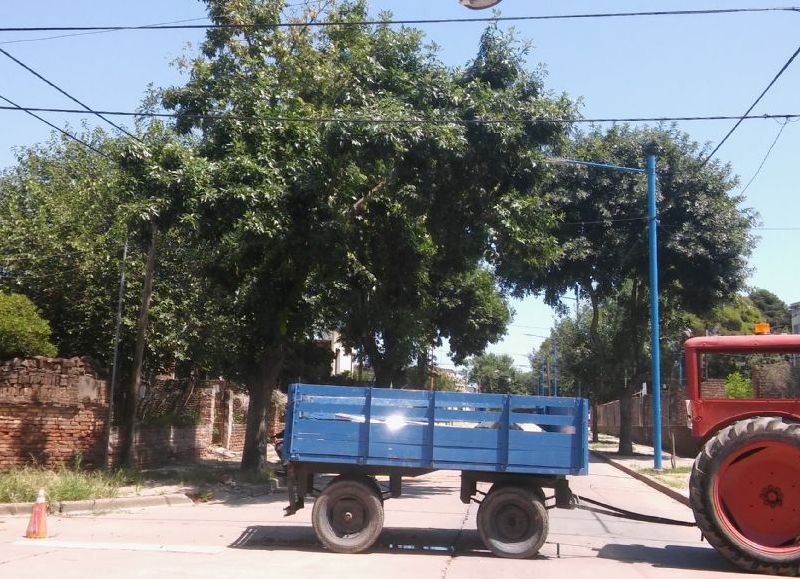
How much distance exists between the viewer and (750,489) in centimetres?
966

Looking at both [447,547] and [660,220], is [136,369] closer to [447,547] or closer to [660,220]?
[447,547]

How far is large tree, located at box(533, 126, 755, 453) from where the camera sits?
2906 cm

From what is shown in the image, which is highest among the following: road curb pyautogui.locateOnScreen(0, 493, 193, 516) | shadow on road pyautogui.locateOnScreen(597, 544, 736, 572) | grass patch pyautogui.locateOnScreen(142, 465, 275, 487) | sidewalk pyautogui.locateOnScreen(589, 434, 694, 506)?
sidewalk pyautogui.locateOnScreen(589, 434, 694, 506)

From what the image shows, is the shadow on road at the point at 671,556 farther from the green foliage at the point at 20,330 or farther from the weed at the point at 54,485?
the green foliage at the point at 20,330

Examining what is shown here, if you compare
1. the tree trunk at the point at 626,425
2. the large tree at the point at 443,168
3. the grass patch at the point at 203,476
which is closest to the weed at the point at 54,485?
the grass patch at the point at 203,476

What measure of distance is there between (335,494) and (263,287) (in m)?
9.14

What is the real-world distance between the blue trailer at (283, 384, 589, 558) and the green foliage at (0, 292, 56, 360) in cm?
931

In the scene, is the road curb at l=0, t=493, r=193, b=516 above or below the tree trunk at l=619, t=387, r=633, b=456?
below

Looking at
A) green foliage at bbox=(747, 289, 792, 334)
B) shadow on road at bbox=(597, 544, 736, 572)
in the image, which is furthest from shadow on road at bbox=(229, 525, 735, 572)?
green foliage at bbox=(747, 289, 792, 334)

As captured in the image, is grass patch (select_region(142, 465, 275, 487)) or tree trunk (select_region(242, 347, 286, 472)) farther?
tree trunk (select_region(242, 347, 286, 472))

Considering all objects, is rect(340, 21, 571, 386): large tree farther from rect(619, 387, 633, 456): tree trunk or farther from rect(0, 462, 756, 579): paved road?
rect(619, 387, 633, 456): tree trunk

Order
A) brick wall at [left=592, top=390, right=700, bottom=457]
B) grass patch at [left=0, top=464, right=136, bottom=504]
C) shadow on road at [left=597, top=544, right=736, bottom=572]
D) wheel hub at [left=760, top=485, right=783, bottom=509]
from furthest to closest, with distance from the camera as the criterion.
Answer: brick wall at [left=592, top=390, right=700, bottom=457], grass patch at [left=0, top=464, right=136, bottom=504], shadow on road at [left=597, top=544, right=736, bottom=572], wheel hub at [left=760, top=485, right=783, bottom=509]

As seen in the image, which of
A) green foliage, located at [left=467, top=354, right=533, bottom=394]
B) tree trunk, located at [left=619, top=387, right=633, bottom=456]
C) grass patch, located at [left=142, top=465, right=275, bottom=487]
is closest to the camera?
grass patch, located at [left=142, top=465, right=275, bottom=487]

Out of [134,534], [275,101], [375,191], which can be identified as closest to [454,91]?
[375,191]
